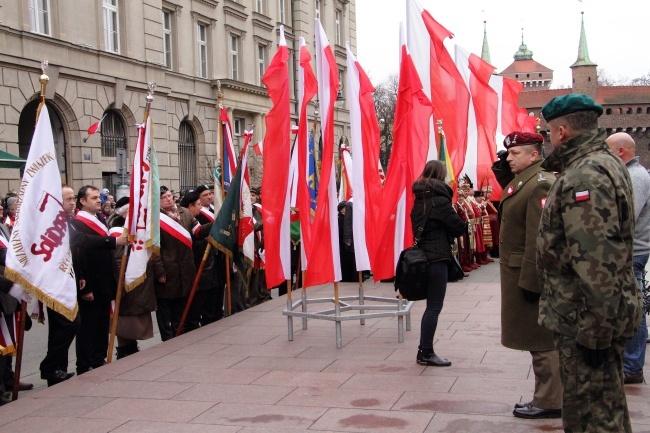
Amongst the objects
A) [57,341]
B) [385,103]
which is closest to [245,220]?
[57,341]

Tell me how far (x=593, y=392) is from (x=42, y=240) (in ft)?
16.5

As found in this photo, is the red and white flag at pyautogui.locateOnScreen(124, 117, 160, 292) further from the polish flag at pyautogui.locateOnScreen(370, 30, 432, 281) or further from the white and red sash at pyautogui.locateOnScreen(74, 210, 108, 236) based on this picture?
the polish flag at pyautogui.locateOnScreen(370, 30, 432, 281)

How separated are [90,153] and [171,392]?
18.3 m

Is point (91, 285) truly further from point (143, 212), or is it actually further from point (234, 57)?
point (234, 57)

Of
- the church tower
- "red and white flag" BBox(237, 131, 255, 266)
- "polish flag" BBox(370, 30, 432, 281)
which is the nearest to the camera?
"polish flag" BBox(370, 30, 432, 281)

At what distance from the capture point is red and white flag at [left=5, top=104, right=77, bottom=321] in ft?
23.0

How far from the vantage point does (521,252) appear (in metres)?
5.48

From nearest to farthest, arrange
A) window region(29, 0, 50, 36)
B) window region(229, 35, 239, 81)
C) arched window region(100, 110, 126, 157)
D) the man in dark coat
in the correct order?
the man in dark coat < window region(29, 0, 50, 36) < arched window region(100, 110, 126, 157) < window region(229, 35, 239, 81)

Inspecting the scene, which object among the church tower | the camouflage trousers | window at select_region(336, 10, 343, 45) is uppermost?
the church tower

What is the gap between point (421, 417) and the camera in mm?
5695

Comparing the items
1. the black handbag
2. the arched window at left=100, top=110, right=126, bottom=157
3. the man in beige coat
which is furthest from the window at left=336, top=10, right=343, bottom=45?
the man in beige coat

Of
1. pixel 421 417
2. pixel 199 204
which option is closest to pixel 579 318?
pixel 421 417

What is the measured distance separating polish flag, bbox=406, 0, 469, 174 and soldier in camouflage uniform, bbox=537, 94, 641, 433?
17.5 ft

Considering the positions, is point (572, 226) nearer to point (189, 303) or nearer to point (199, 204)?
point (189, 303)
